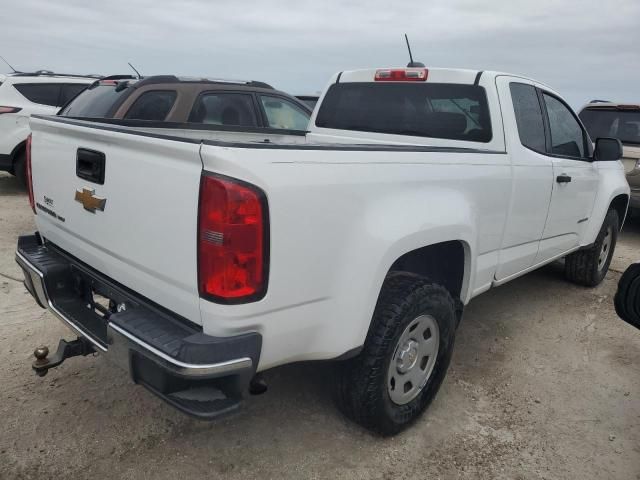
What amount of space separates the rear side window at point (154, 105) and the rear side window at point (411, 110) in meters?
2.09

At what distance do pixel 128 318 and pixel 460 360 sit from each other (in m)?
2.35

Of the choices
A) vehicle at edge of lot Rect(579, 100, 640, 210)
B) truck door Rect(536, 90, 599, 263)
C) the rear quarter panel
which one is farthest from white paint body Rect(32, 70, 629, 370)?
vehicle at edge of lot Rect(579, 100, 640, 210)

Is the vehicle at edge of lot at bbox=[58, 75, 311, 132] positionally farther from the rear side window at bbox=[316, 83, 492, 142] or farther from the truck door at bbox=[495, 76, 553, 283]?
the truck door at bbox=[495, 76, 553, 283]

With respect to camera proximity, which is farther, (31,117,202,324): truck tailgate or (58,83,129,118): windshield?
(58,83,129,118): windshield

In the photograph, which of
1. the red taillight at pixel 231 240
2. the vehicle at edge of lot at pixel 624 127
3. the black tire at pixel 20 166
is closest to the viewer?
the red taillight at pixel 231 240

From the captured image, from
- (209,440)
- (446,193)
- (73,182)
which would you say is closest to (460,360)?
(446,193)

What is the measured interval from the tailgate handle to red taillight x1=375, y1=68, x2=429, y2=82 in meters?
2.23

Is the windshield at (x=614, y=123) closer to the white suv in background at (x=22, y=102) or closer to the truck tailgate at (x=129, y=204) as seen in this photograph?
the truck tailgate at (x=129, y=204)

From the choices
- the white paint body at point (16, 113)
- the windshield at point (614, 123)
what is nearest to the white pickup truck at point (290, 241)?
the windshield at point (614, 123)

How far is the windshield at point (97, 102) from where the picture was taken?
18.1ft

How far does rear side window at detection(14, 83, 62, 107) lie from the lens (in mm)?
8312

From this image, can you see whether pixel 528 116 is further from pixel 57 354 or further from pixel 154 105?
pixel 154 105

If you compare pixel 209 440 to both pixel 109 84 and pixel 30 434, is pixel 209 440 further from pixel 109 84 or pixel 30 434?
pixel 109 84

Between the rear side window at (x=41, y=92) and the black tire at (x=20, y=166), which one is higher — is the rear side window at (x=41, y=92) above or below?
above
